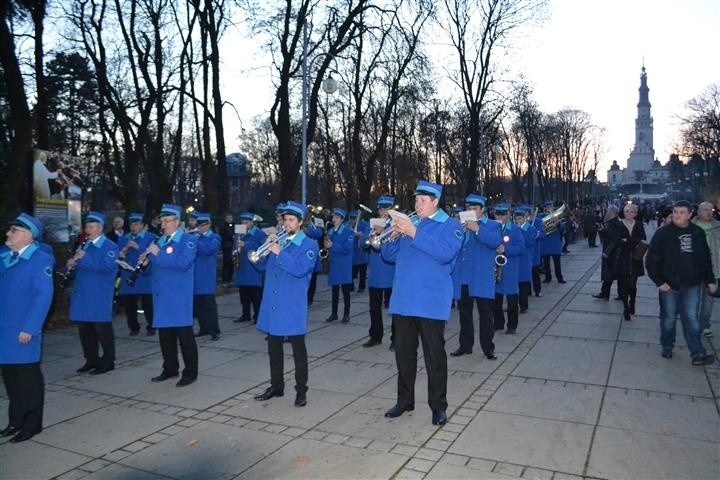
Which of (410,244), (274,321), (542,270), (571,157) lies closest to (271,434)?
(274,321)

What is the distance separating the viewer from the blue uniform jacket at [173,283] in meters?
6.61

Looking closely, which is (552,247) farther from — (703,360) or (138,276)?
(138,276)

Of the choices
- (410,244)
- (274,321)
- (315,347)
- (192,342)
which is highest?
(410,244)

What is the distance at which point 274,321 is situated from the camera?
5.91 m

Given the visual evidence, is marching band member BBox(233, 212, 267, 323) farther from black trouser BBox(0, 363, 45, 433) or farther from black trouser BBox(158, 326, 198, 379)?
black trouser BBox(0, 363, 45, 433)

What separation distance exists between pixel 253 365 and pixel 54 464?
321 centimetres

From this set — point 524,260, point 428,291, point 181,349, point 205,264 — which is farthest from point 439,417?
point 524,260

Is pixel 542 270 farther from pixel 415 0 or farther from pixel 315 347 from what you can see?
pixel 415 0

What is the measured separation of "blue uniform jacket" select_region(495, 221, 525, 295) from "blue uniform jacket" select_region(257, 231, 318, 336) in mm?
4326

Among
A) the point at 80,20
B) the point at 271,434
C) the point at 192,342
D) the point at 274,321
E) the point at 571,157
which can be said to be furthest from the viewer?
the point at 571,157

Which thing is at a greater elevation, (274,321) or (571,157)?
(571,157)

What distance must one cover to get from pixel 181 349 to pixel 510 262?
5.45m

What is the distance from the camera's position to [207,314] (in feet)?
31.0

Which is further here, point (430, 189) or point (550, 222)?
point (550, 222)
